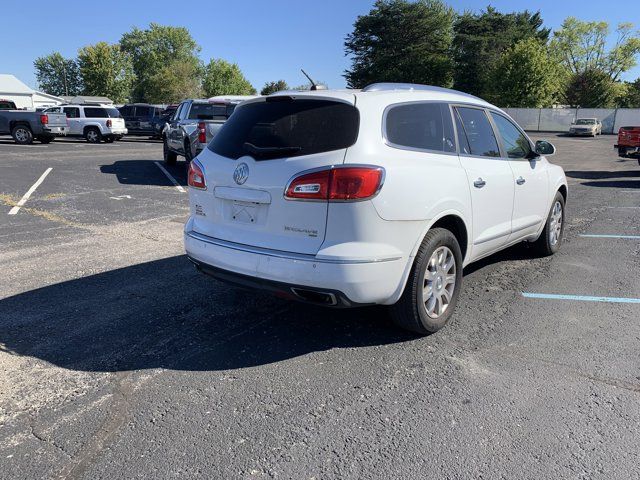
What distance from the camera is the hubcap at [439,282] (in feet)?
12.6

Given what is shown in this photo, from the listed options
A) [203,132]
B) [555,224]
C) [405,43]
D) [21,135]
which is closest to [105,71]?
[405,43]

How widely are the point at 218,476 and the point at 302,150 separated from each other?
202 cm

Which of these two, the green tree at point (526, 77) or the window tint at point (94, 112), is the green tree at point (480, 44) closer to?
the green tree at point (526, 77)

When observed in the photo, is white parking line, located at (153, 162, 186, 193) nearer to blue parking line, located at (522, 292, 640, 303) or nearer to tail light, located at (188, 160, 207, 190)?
tail light, located at (188, 160, 207, 190)

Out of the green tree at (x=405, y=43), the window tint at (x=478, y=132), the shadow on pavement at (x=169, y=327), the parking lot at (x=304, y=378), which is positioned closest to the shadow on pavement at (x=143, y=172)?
the parking lot at (x=304, y=378)

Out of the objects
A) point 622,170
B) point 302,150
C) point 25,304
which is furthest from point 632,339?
point 622,170

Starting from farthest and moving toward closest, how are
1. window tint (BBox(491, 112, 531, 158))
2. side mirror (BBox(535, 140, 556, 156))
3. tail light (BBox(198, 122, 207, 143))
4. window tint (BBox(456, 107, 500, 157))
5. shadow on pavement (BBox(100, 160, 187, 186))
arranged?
shadow on pavement (BBox(100, 160, 187, 186)), tail light (BBox(198, 122, 207, 143)), side mirror (BBox(535, 140, 556, 156)), window tint (BBox(491, 112, 531, 158)), window tint (BBox(456, 107, 500, 157))

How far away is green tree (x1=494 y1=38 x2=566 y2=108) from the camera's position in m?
56.2

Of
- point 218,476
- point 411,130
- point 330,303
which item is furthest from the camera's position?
point 411,130

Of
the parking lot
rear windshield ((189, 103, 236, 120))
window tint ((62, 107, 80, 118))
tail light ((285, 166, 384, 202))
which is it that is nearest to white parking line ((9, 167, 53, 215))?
the parking lot

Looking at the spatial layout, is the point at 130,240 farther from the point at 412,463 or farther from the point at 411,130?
the point at 412,463

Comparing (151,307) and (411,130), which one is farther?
(151,307)

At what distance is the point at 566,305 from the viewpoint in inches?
183

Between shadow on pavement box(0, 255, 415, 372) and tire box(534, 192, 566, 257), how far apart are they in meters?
2.72
